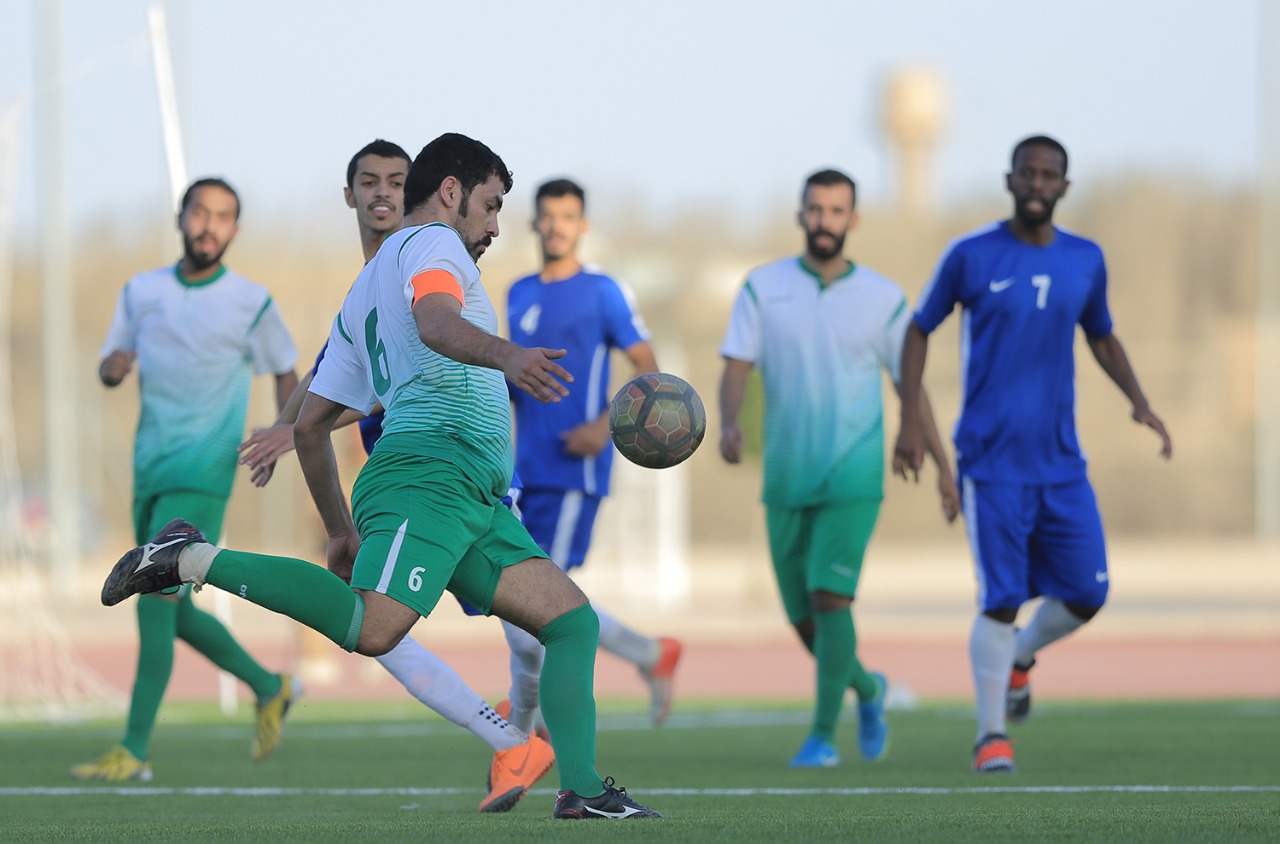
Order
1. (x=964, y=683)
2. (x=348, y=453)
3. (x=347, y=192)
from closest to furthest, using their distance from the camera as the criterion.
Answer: (x=347, y=192) → (x=348, y=453) → (x=964, y=683)

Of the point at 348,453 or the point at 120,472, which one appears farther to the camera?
the point at 120,472

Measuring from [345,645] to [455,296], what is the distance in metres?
1.09

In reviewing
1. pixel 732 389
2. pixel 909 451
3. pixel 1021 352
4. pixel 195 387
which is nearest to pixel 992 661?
pixel 909 451

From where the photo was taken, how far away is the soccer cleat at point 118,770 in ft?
26.0

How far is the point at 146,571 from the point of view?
5.51 m

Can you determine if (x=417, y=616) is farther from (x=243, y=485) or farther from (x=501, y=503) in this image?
(x=243, y=485)

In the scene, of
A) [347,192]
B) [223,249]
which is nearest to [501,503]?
[347,192]

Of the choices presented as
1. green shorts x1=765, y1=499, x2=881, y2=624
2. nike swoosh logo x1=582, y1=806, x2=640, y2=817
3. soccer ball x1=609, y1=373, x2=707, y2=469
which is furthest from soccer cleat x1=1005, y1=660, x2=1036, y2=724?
nike swoosh logo x1=582, y1=806, x2=640, y2=817

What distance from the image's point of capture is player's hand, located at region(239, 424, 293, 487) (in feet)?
20.6

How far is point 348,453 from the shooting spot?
50.4ft

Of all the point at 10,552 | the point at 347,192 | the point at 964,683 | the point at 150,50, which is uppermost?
the point at 150,50

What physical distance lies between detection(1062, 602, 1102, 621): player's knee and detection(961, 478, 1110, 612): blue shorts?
10 centimetres

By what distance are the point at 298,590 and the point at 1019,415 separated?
3.73m

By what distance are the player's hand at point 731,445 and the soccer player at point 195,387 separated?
2.04 m
